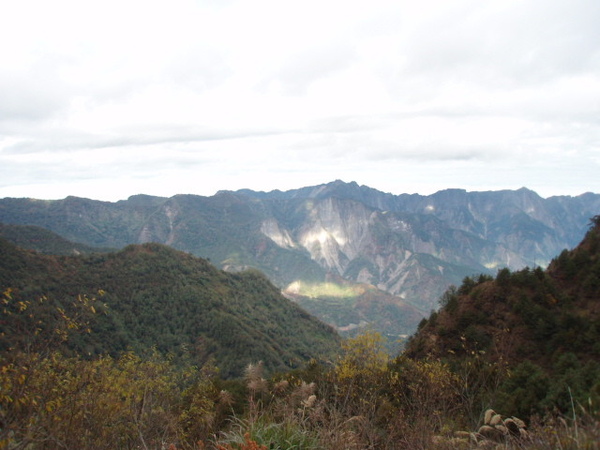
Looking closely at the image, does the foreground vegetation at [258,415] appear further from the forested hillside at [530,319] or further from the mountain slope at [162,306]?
the mountain slope at [162,306]

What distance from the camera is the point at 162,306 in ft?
490

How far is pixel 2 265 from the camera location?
123000 mm

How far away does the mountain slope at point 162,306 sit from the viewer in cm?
11950

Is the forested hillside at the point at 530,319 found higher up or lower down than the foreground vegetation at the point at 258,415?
lower down

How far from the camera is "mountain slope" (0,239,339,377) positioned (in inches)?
4705

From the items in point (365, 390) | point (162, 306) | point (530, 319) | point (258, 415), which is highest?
point (258, 415)

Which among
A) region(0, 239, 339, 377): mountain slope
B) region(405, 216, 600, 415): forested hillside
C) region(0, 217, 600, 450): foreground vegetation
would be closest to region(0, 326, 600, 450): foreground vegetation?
region(0, 217, 600, 450): foreground vegetation

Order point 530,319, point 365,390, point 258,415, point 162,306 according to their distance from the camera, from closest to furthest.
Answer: point 258,415
point 365,390
point 530,319
point 162,306

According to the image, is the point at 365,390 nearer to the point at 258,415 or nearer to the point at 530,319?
the point at 258,415

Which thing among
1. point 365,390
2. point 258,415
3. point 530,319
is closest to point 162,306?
point 530,319

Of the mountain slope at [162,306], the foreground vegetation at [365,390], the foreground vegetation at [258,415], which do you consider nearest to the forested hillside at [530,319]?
the foreground vegetation at [365,390]

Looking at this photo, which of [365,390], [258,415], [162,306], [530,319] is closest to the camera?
[258,415]

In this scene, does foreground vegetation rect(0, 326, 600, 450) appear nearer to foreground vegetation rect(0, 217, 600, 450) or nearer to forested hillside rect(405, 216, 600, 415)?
foreground vegetation rect(0, 217, 600, 450)

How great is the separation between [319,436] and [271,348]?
132 m
